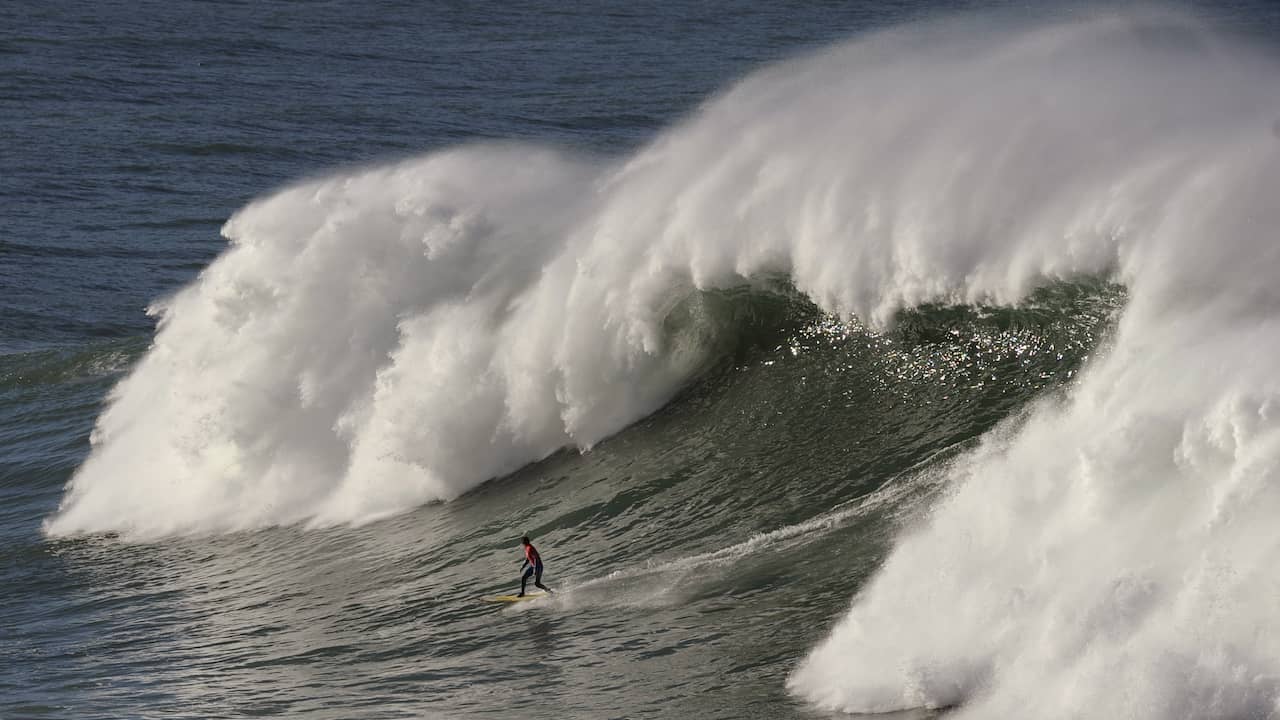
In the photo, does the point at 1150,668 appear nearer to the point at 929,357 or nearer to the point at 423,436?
the point at 929,357

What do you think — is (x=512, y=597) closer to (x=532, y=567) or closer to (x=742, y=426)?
(x=532, y=567)

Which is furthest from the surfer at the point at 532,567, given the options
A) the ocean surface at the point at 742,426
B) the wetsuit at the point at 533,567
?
the ocean surface at the point at 742,426

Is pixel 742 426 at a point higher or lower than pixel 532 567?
higher

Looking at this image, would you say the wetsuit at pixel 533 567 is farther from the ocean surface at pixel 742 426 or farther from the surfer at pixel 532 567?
the ocean surface at pixel 742 426

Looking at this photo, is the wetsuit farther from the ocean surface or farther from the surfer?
the ocean surface

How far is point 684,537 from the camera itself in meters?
12.5

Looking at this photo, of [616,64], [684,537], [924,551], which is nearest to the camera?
[924,551]

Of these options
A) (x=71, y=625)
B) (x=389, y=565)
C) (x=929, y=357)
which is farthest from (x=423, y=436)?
(x=929, y=357)

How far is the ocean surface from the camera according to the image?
884 cm

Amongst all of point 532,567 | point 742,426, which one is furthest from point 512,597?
point 742,426

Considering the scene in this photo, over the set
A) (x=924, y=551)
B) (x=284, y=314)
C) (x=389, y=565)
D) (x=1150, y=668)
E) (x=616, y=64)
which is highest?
(x=616, y=64)

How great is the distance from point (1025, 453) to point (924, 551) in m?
0.85

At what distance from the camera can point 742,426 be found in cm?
1425

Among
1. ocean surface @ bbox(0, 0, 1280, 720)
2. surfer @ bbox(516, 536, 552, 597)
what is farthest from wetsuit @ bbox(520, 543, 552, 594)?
ocean surface @ bbox(0, 0, 1280, 720)
